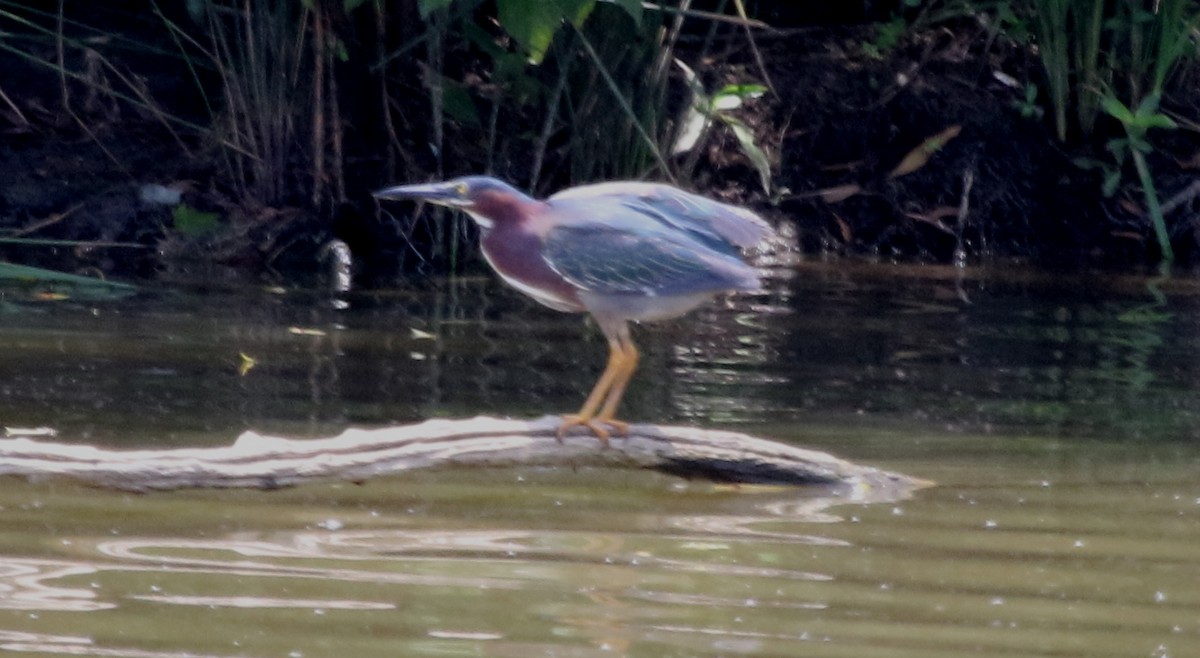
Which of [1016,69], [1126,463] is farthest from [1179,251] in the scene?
[1126,463]

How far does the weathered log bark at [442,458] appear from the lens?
362cm

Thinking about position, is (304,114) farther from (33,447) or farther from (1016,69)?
(33,447)

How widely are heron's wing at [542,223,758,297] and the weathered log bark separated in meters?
0.37

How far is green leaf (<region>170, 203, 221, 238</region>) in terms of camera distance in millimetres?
8773

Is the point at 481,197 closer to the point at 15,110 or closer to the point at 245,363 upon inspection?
the point at 245,363

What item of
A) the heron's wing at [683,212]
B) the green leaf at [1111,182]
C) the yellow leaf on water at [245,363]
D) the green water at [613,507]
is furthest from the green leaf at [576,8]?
the green leaf at [1111,182]

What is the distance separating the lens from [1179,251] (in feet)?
31.3

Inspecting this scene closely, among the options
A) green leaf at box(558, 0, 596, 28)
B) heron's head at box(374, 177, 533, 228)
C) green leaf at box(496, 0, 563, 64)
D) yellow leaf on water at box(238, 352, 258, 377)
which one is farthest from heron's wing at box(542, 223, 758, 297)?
green leaf at box(496, 0, 563, 64)

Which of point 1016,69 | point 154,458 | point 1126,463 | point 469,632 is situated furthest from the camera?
point 1016,69

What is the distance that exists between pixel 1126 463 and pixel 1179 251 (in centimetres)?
527

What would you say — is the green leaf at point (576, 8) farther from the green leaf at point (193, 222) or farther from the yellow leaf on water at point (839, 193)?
the yellow leaf on water at point (839, 193)

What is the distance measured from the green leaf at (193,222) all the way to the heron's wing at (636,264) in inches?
191

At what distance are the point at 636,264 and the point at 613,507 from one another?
1.92 feet

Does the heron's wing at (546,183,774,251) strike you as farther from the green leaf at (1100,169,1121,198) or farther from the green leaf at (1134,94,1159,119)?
the green leaf at (1100,169,1121,198)
